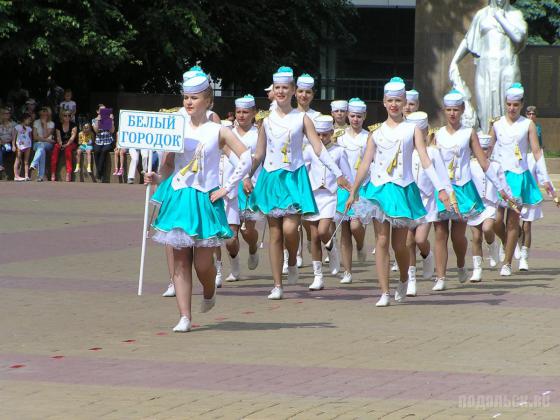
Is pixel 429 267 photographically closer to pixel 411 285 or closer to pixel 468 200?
pixel 468 200

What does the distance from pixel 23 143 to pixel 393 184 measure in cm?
2001

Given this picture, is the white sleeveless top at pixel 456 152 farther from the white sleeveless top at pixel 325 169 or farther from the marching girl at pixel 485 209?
the white sleeveless top at pixel 325 169

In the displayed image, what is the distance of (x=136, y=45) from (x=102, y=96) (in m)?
2.77

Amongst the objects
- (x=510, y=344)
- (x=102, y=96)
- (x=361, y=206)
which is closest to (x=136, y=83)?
(x=102, y=96)

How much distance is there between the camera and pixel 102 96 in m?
35.7

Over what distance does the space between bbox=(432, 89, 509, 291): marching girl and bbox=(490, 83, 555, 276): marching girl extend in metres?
1.18

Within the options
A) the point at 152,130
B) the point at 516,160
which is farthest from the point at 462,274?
the point at 152,130

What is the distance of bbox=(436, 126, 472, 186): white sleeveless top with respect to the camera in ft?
44.7

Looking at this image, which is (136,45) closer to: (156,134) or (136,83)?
(136,83)

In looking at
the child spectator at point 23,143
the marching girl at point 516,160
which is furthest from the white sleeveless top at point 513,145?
the child spectator at point 23,143

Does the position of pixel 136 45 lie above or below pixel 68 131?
above

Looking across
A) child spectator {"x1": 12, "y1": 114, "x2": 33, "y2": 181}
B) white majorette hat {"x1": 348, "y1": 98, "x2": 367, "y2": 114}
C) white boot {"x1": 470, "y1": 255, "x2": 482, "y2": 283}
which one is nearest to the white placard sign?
white majorette hat {"x1": 348, "y1": 98, "x2": 367, "y2": 114}

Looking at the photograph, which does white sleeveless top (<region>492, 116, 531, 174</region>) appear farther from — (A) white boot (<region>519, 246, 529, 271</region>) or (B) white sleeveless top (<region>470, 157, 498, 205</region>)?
(A) white boot (<region>519, 246, 529, 271</region>)

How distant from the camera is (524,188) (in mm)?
15094
